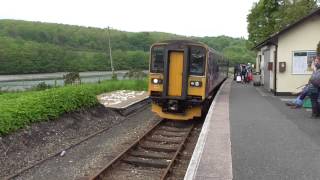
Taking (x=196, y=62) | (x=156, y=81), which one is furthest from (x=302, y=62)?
(x=156, y=81)

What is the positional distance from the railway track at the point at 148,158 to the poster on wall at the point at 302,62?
870cm

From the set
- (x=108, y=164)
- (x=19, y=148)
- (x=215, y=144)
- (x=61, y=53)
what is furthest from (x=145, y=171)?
(x=61, y=53)

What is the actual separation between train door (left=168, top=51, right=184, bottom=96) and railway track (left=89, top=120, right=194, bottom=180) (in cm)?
153

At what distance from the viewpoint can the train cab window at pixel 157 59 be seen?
16.1 meters

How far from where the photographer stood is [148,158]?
1125cm

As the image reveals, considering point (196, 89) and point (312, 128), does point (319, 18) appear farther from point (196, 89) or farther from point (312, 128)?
point (312, 128)

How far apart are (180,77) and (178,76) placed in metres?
0.08

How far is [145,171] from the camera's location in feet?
33.1

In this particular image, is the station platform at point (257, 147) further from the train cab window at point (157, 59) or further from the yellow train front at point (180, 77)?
the train cab window at point (157, 59)

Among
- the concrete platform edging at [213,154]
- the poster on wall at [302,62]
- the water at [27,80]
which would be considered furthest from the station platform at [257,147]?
the water at [27,80]

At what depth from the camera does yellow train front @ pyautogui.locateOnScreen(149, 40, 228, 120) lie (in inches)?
622

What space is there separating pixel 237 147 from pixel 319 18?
1362cm

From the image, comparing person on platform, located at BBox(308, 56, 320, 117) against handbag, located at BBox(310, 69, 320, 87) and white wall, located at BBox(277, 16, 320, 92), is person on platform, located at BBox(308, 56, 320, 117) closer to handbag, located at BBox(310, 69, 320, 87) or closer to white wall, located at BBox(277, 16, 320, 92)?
handbag, located at BBox(310, 69, 320, 87)

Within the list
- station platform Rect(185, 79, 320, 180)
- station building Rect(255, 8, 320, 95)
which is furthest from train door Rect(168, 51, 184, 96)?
station building Rect(255, 8, 320, 95)
